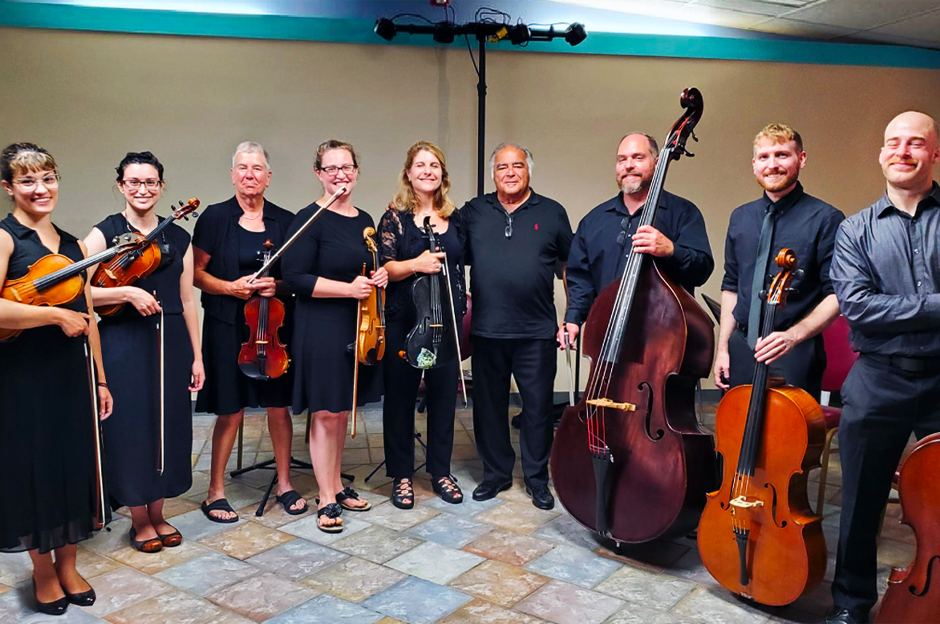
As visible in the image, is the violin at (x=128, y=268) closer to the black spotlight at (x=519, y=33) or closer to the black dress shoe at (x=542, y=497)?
the black dress shoe at (x=542, y=497)

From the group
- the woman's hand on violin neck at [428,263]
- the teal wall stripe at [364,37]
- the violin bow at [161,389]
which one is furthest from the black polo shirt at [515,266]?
the teal wall stripe at [364,37]

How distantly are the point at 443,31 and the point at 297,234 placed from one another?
2.39m

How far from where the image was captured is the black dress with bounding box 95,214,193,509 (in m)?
2.69

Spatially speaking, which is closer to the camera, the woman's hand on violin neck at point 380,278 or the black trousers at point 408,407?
the woman's hand on violin neck at point 380,278

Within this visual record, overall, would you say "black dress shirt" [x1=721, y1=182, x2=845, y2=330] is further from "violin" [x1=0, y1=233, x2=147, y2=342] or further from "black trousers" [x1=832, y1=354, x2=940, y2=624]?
"violin" [x1=0, y1=233, x2=147, y2=342]

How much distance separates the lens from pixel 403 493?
132 inches

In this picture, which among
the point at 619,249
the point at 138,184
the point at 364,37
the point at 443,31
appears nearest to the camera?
the point at 138,184

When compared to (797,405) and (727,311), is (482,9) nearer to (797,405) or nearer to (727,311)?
(727,311)

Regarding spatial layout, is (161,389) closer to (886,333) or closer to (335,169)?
(335,169)

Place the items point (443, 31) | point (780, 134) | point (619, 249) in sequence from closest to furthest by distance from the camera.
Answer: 1. point (780, 134)
2. point (619, 249)
3. point (443, 31)

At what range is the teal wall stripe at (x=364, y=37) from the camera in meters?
4.70

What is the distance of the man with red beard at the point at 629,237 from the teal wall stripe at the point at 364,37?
2.52 meters

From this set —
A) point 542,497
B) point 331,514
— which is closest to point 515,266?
point 542,497

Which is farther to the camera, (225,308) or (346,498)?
(346,498)
